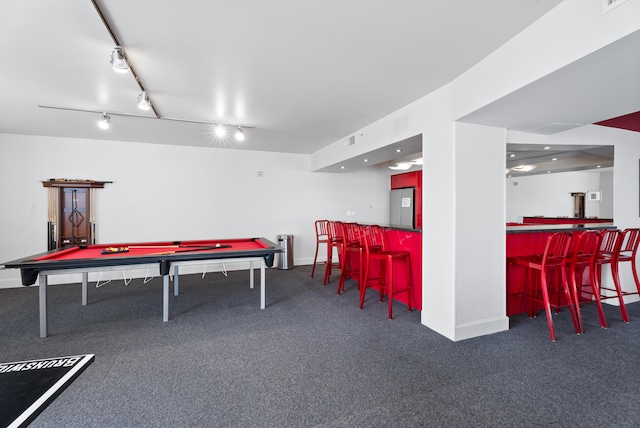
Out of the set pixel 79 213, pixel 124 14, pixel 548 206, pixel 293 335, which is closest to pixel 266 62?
pixel 124 14

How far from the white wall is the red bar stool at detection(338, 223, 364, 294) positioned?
5.78 ft

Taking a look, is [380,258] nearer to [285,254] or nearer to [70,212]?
[285,254]

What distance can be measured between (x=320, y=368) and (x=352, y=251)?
2.51 m

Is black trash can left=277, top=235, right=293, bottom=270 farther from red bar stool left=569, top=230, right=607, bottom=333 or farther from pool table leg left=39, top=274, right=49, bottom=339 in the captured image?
red bar stool left=569, top=230, right=607, bottom=333

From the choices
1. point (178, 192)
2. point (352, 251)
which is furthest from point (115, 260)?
point (352, 251)

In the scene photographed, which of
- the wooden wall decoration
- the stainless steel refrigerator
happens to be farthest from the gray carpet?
the stainless steel refrigerator

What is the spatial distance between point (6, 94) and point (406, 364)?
5.15 meters

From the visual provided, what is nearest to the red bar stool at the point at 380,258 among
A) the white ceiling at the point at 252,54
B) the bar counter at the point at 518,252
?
the bar counter at the point at 518,252

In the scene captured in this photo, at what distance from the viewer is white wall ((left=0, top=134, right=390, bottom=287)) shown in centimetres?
506

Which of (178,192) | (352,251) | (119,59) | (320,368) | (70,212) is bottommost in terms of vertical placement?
(320,368)

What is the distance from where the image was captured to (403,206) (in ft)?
23.2

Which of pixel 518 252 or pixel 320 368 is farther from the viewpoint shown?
pixel 518 252

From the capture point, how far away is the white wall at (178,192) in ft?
16.6

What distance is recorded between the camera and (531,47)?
204 cm
